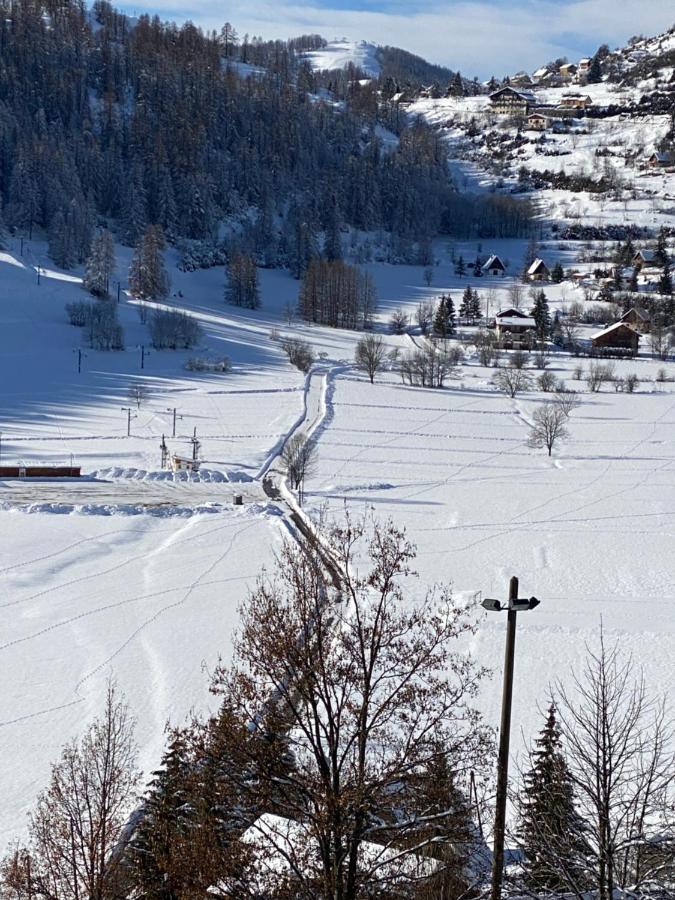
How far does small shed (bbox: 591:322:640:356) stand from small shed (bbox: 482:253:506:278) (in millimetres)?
37265

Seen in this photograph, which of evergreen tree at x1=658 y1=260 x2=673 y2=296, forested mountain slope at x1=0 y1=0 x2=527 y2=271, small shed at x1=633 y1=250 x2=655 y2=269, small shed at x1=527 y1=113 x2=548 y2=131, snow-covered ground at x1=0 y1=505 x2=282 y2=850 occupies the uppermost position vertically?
small shed at x1=527 y1=113 x2=548 y2=131

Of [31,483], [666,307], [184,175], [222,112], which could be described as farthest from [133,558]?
[222,112]

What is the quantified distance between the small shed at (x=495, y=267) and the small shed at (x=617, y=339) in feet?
122

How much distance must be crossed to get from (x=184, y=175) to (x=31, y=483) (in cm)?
9624

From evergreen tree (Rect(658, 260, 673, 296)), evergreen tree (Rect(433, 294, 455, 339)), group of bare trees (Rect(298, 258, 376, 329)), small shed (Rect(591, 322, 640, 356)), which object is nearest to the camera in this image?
small shed (Rect(591, 322, 640, 356))

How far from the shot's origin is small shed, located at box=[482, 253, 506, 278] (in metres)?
115

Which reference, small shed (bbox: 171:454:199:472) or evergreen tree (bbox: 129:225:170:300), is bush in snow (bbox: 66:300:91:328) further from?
small shed (bbox: 171:454:199:472)

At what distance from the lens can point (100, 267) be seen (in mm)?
83375

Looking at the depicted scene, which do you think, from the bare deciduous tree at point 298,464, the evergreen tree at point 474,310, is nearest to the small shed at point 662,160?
the evergreen tree at point 474,310

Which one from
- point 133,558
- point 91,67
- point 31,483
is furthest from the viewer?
point 91,67

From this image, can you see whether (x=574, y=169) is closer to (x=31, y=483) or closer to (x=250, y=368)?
(x=250, y=368)

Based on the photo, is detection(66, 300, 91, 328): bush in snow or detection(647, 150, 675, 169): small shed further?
detection(647, 150, 675, 169): small shed

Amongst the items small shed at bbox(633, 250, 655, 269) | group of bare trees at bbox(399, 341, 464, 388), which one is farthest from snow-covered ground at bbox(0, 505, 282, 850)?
small shed at bbox(633, 250, 655, 269)

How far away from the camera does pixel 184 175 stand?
403 ft
